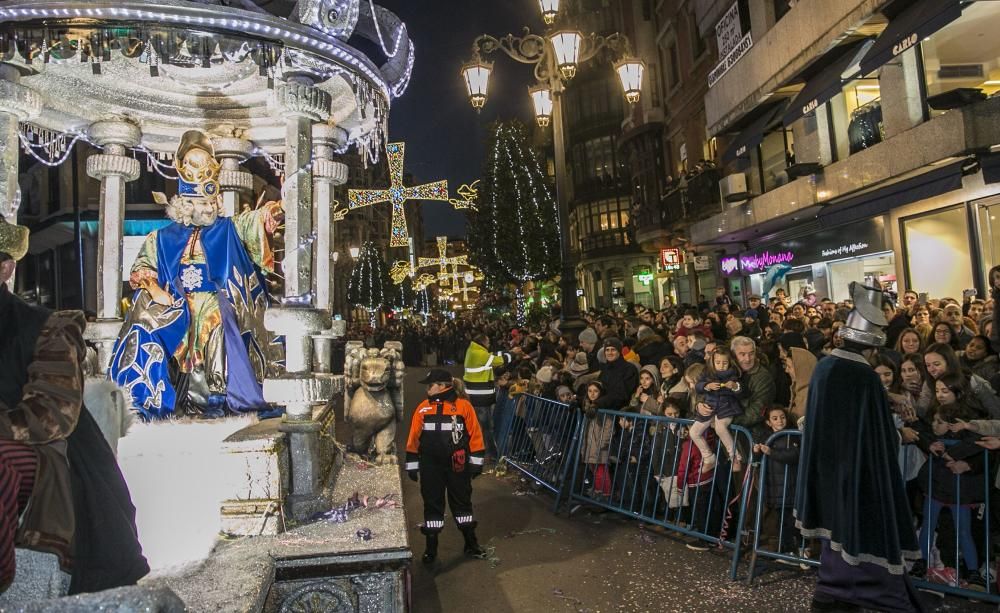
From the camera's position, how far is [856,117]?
14.7 m

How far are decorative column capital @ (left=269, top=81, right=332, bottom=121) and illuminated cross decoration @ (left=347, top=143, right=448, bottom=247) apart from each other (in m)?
16.7

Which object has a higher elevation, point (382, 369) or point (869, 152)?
point (869, 152)

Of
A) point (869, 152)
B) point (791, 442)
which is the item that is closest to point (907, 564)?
point (791, 442)

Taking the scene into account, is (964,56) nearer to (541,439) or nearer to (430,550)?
(541,439)

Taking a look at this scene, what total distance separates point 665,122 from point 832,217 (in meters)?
13.4

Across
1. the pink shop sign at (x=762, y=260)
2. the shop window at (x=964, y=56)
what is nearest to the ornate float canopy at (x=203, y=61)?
the shop window at (x=964, y=56)

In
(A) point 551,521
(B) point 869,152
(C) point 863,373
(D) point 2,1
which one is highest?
(B) point 869,152

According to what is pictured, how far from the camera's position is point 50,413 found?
2.12m

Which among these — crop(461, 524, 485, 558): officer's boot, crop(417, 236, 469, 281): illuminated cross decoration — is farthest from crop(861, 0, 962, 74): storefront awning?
crop(417, 236, 469, 281): illuminated cross decoration

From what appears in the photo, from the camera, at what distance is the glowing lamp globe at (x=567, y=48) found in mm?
10727

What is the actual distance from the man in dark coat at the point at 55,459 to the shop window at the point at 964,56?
13196 millimetres

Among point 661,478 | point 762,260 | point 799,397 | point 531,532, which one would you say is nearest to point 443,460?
point 531,532

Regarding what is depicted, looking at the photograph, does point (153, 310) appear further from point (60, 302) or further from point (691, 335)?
point (60, 302)

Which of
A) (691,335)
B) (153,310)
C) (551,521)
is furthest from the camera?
(691,335)
